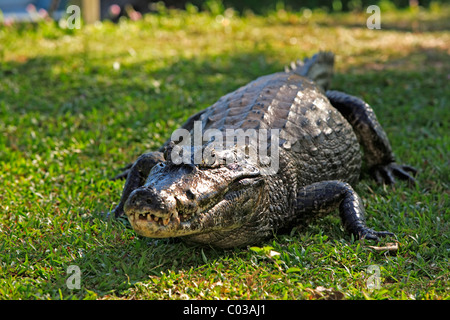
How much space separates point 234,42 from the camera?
9133mm

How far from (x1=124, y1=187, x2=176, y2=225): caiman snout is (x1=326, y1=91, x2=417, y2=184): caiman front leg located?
2.57 m

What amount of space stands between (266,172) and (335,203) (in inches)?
23.1

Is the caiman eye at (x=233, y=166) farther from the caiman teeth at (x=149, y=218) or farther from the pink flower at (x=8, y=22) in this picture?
the pink flower at (x=8, y=22)

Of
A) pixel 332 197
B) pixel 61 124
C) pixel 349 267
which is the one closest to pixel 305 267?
pixel 349 267

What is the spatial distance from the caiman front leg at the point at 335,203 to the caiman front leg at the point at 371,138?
1.06m

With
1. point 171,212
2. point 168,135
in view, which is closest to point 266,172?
point 171,212

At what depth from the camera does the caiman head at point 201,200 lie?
280cm

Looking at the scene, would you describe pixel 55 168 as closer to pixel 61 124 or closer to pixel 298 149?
pixel 61 124

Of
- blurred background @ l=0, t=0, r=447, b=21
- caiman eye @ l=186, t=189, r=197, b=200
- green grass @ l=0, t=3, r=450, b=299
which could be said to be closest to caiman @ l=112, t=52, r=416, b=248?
caiman eye @ l=186, t=189, r=197, b=200

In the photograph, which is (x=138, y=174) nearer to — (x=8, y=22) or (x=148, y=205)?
(x=148, y=205)

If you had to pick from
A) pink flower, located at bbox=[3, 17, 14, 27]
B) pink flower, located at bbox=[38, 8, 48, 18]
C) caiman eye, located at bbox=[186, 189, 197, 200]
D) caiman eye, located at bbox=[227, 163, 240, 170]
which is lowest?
caiman eye, located at bbox=[186, 189, 197, 200]

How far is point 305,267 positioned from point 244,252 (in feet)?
1.29

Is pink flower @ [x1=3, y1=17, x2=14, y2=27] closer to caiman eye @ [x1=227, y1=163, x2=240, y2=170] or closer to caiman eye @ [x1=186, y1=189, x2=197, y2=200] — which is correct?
caiman eye @ [x1=227, y1=163, x2=240, y2=170]

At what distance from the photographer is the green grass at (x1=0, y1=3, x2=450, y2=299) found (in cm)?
321
